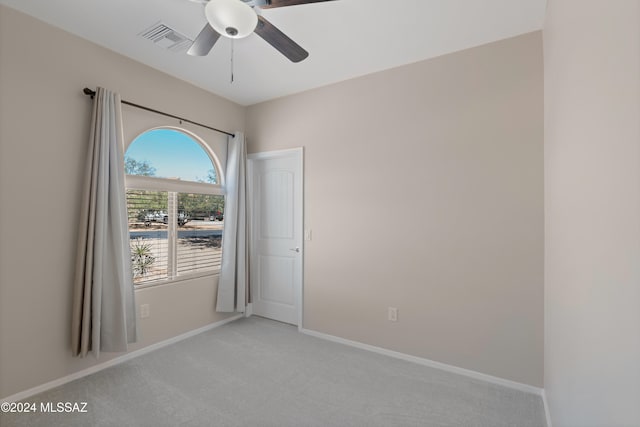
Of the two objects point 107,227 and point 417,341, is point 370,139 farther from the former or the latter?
point 107,227

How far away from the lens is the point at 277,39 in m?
1.94

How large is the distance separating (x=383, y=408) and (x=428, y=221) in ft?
5.01

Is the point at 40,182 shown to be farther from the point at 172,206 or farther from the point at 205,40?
the point at 205,40

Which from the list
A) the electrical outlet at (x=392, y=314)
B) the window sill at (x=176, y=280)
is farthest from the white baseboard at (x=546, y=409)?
the window sill at (x=176, y=280)

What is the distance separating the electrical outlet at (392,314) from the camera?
2.87m

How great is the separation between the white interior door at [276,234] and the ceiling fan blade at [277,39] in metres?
1.47

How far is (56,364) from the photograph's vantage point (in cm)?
235

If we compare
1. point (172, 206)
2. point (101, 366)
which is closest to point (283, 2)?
point (172, 206)

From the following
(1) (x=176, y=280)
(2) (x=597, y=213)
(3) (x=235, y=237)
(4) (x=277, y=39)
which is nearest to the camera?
(2) (x=597, y=213)

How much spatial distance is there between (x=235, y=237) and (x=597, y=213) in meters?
3.31

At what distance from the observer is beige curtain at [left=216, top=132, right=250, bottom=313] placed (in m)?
3.61

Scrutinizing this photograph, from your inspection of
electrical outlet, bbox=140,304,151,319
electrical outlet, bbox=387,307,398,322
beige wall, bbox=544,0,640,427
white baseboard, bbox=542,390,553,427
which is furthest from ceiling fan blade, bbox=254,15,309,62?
white baseboard, bbox=542,390,553,427

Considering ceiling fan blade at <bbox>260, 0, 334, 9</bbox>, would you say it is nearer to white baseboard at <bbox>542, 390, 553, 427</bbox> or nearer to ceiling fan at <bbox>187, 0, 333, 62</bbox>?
ceiling fan at <bbox>187, 0, 333, 62</bbox>

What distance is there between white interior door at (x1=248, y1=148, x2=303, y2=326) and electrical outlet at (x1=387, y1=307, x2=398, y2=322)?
3.50 feet
